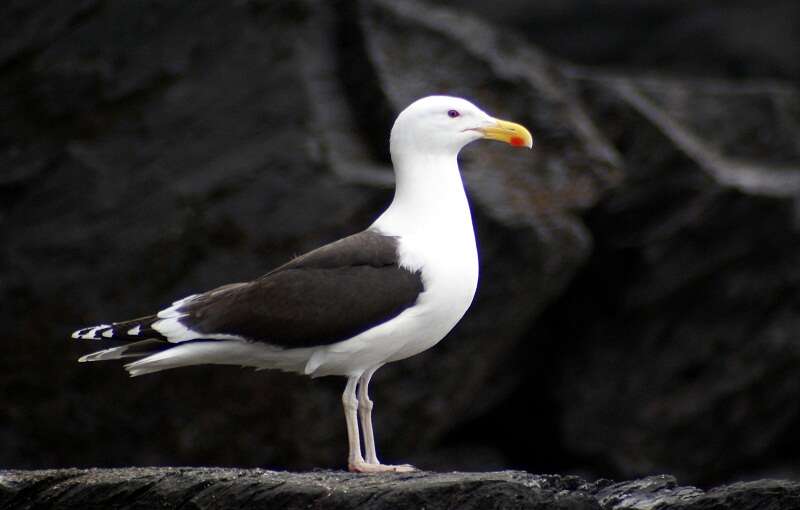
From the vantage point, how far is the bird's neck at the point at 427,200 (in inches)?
295

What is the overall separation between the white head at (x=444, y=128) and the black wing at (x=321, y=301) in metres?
0.66

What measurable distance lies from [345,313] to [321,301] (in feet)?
0.48

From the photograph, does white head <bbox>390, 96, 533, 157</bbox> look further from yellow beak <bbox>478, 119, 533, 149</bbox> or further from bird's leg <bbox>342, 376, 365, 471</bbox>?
bird's leg <bbox>342, 376, 365, 471</bbox>

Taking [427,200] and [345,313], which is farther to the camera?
[427,200]

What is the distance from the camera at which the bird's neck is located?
7504 mm

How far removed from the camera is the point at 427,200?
758cm

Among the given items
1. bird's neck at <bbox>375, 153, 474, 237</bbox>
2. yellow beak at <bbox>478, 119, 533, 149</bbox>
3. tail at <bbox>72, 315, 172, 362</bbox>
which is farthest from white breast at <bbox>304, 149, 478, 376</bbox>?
tail at <bbox>72, 315, 172, 362</bbox>

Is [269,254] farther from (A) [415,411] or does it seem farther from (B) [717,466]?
(B) [717,466]

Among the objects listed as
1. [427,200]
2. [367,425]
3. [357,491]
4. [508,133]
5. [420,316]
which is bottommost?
[357,491]

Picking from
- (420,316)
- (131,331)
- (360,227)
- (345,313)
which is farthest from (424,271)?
(360,227)

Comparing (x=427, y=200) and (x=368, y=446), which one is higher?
(x=427, y=200)

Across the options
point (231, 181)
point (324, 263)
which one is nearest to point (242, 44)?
point (231, 181)

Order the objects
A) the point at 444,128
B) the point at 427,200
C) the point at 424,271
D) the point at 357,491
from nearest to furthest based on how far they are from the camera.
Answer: the point at 357,491
the point at 424,271
the point at 427,200
the point at 444,128

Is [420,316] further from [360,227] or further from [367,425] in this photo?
[360,227]
